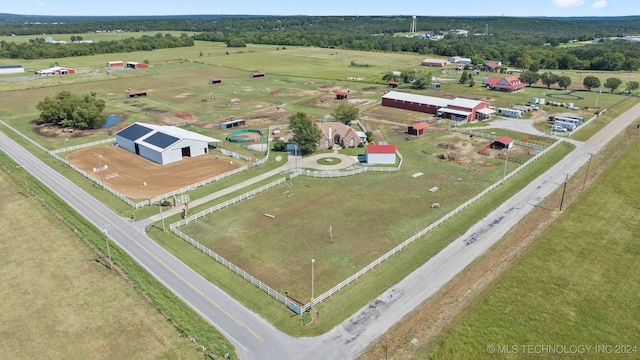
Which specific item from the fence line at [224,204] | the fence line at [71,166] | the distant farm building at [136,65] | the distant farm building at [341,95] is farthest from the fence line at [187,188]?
the distant farm building at [136,65]

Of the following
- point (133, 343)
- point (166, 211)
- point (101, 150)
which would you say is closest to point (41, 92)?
point (101, 150)

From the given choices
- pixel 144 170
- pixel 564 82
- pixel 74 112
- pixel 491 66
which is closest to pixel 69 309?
pixel 144 170

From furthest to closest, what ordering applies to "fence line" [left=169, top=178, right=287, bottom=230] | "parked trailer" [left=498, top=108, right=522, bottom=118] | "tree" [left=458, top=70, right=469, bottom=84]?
"tree" [left=458, top=70, right=469, bottom=84], "parked trailer" [left=498, top=108, right=522, bottom=118], "fence line" [left=169, top=178, right=287, bottom=230]

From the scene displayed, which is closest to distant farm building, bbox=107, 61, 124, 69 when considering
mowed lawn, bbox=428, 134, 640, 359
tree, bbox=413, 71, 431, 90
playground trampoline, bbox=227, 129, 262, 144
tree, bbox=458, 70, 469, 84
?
playground trampoline, bbox=227, 129, 262, 144

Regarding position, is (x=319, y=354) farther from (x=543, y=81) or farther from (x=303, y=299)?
(x=543, y=81)

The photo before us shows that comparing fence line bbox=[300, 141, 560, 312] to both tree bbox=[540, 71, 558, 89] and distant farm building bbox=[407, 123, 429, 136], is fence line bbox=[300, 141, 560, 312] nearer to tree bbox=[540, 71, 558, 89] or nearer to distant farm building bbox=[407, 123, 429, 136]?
distant farm building bbox=[407, 123, 429, 136]

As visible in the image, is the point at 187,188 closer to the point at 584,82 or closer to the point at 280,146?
the point at 280,146
